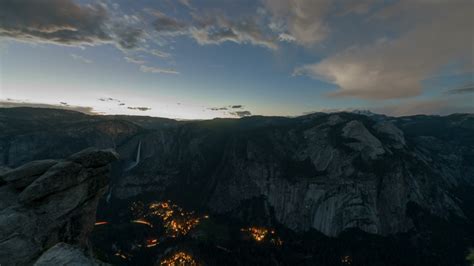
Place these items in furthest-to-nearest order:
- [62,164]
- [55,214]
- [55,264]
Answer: [62,164] < [55,214] < [55,264]

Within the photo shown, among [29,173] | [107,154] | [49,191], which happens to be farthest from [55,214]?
[107,154]

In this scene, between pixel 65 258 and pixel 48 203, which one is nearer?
pixel 65 258

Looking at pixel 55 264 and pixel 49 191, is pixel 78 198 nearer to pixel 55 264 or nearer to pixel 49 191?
pixel 49 191

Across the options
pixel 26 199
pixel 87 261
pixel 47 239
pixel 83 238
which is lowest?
pixel 83 238

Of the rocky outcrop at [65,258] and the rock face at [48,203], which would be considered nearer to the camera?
the rocky outcrop at [65,258]

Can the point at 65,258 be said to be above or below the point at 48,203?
above

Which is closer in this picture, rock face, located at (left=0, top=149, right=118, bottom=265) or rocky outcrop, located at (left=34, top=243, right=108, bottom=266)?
rocky outcrop, located at (left=34, top=243, right=108, bottom=266)

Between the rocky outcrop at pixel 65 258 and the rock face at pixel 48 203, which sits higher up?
the rocky outcrop at pixel 65 258

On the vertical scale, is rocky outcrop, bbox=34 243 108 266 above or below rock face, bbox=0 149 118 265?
above
